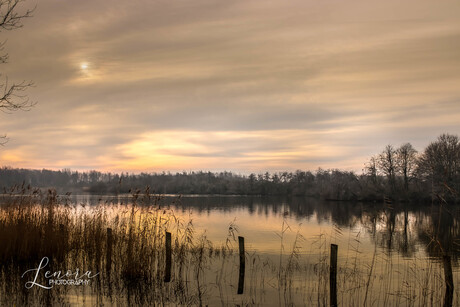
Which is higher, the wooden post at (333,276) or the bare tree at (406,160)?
the bare tree at (406,160)

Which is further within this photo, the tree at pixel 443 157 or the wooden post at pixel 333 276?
the tree at pixel 443 157

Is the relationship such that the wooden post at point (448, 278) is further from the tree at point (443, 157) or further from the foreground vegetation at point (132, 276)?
the tree at point (443, 157)

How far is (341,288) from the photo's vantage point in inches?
563

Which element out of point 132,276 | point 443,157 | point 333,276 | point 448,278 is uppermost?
point 443,157

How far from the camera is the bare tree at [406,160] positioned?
8231cm

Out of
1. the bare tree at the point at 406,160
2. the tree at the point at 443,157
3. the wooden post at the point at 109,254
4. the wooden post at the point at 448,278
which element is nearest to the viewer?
the wooden post at the point at 448,278

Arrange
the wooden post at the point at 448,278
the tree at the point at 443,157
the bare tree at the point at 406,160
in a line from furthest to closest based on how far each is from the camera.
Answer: the bare tree at the point at 406,160
the tree at the point at 443,157
the wooden post at the point at 448,278

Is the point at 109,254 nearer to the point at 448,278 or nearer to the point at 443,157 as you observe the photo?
the point at 448,278

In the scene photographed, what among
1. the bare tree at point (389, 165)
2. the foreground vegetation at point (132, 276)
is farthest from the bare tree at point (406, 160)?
the foreground vegetation at point (132, 276)

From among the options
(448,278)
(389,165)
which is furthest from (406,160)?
(448,278)

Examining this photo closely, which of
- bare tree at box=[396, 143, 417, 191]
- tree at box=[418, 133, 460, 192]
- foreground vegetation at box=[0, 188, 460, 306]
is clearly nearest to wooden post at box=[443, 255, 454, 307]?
foreground vegetation at box=[0, 188, 460, 306]

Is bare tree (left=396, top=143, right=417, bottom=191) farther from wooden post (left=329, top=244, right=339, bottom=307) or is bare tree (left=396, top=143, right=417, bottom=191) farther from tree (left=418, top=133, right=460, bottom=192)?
wooden post (left=329, top=244, right=339, bottom=307)

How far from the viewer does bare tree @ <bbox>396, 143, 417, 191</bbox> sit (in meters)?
82.3

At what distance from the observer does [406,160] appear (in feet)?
277
